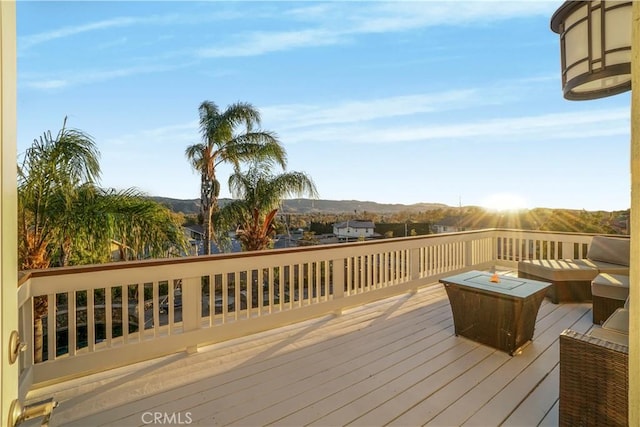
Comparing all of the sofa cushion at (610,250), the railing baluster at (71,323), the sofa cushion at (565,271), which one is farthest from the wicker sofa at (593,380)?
the sofa cushion at (610,250)

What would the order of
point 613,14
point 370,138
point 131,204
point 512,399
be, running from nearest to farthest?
point 613,14 < point 512,399 < point 131,204 < point 370,138

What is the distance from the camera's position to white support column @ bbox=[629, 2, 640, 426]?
0.59 m

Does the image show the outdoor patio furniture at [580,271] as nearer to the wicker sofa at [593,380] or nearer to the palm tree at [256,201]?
the wicker sofa at [593,380]

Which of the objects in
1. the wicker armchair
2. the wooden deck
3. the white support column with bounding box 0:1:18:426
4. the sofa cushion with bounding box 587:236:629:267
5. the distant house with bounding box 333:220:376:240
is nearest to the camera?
the white support column with bounding box 0:1:18:426

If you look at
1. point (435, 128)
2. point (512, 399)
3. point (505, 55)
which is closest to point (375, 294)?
point (512, 399)

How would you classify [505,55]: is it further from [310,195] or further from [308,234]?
[308,234]

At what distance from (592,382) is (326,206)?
31.4ft

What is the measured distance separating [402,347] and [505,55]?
5564 mm

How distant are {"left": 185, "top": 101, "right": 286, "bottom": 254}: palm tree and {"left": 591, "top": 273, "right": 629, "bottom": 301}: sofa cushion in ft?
21.4

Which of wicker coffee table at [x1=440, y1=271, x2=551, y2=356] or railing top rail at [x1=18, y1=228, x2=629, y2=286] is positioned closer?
railing top rail at [x1=18, y1=228, x2=629, y2=286]

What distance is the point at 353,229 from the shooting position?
47.4 ft

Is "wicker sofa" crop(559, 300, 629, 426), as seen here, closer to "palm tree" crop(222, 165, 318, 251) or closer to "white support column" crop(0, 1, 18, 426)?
"white support column" crop(0, 1, 18, 426)

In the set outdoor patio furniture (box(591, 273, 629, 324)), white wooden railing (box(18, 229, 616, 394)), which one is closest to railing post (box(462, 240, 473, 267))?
white wooden railing (box(18, 229, 616, 394))

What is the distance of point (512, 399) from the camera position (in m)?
2.12
